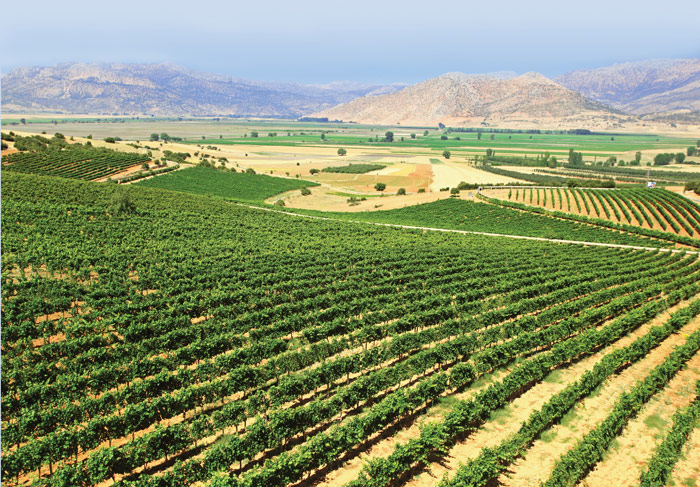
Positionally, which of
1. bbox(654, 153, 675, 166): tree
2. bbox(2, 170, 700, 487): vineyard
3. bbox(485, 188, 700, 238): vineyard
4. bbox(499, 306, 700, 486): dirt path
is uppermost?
bbox(654, 153, 675, 166): tree

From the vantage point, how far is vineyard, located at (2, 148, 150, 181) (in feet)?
308

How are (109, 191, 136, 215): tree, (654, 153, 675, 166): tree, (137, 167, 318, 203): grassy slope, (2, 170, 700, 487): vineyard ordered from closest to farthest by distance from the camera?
(2, 170, 700, 487): vineyard → (109, 191, 136, 215): tree → (137, 167, 318, 203): grassy slope → (654, 153, 675, 166): tree

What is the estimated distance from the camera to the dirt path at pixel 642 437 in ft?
60.1

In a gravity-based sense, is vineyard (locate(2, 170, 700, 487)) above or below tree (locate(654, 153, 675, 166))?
Result: below

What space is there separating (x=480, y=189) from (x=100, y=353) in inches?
3650

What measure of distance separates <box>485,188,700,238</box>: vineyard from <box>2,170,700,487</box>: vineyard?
1109 inches

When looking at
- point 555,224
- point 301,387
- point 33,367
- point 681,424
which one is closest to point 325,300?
point 301,387

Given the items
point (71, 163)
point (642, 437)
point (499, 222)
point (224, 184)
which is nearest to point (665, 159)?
point (499, 222)

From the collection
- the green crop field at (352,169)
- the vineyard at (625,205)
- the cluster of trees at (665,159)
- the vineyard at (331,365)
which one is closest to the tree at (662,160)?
the cluster of trees at (665,159)

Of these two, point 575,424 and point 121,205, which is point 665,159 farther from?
point 575,424

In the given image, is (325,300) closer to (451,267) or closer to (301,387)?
(301,387)

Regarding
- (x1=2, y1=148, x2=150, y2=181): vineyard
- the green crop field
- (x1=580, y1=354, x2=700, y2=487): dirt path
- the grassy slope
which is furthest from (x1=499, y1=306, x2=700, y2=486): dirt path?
the green crop field

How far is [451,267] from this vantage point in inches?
1686

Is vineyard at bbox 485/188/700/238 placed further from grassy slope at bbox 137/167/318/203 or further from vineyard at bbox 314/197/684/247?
grassy slope at bbox 137/167/318/203
